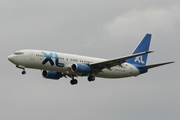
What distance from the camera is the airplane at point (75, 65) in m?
96.3

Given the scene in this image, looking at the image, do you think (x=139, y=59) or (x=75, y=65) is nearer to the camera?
(x=75, y=65)

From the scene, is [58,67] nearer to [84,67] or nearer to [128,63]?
[84,67]

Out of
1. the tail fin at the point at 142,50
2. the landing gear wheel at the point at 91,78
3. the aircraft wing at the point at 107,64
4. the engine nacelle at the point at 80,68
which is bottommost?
the landing gear wheel at the point at 91,78

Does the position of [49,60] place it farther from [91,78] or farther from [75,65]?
[91,78]

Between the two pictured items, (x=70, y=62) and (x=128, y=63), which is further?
(x=128, y=63)

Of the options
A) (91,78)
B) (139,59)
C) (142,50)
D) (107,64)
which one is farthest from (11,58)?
(142,50)

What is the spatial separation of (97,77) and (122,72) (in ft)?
15.0

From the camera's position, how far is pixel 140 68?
108062mm

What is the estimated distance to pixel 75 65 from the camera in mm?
98750

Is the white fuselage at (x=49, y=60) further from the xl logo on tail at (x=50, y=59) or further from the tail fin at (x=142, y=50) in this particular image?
the tail fin at (x=142, y=50)

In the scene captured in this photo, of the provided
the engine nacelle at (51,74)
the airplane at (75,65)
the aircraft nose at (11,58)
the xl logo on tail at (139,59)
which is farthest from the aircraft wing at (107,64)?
the aircraft nose at (11,58)

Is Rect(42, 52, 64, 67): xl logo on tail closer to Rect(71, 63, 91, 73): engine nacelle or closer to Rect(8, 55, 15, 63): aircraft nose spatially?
Rect(71, 63, 91, 73): engine nacelle

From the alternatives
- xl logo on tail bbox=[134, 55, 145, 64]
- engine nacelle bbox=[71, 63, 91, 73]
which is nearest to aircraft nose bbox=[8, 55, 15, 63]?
engine nacelle bbox=[71, 63, 91, 73]

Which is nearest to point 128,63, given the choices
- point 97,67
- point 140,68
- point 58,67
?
point 140,68
